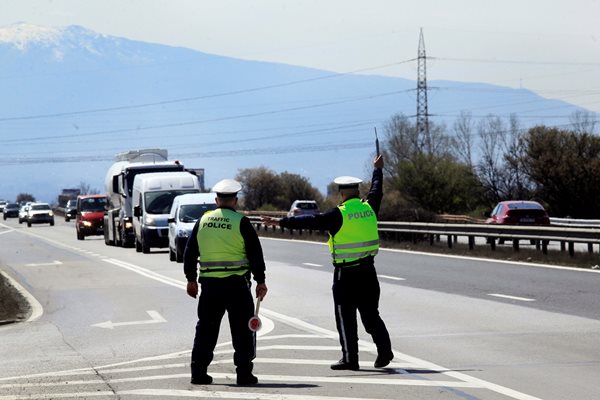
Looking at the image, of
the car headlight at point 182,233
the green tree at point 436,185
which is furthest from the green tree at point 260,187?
the car headlight at point 182,233

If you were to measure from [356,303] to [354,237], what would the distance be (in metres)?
0.58

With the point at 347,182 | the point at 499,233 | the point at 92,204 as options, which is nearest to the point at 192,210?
the point at 499,233

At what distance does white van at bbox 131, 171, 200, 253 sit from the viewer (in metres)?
37.9

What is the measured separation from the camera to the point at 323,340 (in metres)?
13.9

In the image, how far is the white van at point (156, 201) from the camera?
37.9 meters

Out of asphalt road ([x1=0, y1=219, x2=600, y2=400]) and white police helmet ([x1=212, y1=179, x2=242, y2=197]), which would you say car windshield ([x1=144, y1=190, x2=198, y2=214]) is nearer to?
asphalt road ([x1=0, y1=219, x2=600, y2=400])

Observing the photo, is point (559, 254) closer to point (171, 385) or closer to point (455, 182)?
point (171, 385)

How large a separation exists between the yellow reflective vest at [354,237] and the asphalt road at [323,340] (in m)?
1.00

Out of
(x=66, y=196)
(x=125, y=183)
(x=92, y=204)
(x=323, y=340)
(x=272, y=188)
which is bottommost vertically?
(x=323, y=340)

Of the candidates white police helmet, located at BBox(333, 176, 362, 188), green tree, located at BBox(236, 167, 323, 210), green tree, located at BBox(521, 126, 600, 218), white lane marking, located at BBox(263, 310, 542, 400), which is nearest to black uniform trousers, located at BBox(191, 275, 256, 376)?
white police helmet, located at BBox(333, 176, 362, 188)

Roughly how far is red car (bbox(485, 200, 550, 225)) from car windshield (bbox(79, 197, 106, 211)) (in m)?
25.5

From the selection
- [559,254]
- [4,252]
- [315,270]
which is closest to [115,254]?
[4,252]

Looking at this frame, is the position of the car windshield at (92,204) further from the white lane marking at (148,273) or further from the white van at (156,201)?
the white lane marking at (148,273)

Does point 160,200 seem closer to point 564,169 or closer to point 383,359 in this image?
point 383,359
